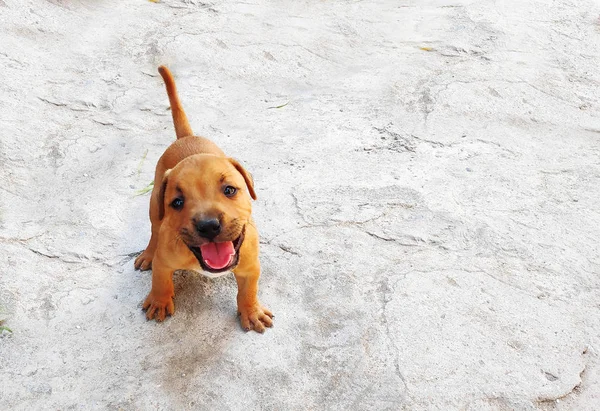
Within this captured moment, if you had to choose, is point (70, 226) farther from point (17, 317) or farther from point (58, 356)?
point (58, 356)

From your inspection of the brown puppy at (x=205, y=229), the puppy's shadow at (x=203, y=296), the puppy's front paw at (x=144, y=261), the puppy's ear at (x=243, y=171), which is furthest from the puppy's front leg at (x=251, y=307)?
the puppy's front paw at (x=144, y=261)

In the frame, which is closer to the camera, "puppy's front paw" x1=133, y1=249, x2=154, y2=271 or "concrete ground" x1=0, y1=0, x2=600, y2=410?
"concrete ground" x1=0, y1=0, x2=600, y2=410

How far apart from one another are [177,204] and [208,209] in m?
0.25

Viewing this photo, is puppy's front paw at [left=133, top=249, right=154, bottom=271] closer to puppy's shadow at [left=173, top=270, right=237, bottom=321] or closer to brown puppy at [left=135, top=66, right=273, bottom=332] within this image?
puppy's shadow at [left=173, top=270, right=237, bottom=321]

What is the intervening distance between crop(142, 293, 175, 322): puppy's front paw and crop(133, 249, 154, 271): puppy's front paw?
0.38m

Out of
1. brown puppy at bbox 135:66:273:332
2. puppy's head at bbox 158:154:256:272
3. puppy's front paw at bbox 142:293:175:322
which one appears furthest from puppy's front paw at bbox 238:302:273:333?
puppy's head at bbox 158:154:256:272

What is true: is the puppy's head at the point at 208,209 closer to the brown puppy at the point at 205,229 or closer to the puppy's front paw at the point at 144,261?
the brown puppy at the point at 205,229

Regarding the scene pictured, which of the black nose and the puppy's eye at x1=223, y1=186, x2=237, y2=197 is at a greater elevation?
the puppy's eye at x1=223, y1=186, x2=237, y2=197

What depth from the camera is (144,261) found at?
415 cm

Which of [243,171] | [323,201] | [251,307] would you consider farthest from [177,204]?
[323,201]

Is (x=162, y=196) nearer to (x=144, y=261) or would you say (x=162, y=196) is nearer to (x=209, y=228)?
(x=209, y=228)

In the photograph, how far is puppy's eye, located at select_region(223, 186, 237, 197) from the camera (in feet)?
11.0

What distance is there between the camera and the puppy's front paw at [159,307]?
377cm

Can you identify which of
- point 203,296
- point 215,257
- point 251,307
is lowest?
point 203,296
